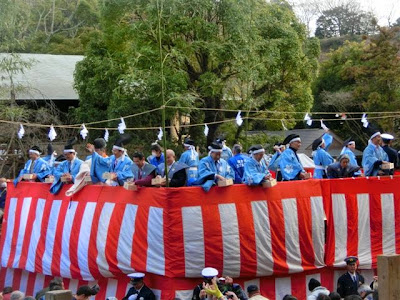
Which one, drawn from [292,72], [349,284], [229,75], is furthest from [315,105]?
[349,284]

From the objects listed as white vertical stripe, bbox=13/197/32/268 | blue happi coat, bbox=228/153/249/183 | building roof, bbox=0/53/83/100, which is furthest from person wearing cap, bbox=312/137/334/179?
building roof, bbox=0/53/83/100

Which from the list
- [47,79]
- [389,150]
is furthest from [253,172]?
[47,79]

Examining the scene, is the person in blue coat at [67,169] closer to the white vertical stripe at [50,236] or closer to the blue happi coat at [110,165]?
the white vertical stripe at [50,236]

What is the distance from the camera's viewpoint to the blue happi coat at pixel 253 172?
973 cm

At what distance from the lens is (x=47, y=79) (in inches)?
1127

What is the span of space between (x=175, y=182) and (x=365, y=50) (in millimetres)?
20520

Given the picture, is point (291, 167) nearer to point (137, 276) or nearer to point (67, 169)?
point (137, 276)

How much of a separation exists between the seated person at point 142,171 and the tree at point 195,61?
987 cm

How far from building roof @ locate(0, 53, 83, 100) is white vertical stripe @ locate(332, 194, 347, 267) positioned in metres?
15.1

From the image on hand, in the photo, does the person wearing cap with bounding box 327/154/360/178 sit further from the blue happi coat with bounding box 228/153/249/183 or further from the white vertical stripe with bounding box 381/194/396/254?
the blue happi coat with bounding box 228/153/249/183

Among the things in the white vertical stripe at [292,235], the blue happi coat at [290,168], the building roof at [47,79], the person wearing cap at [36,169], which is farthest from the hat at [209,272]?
the building roof at [47,79]

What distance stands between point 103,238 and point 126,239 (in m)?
0.48

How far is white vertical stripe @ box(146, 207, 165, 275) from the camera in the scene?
370 inches

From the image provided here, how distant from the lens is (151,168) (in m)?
9.91
